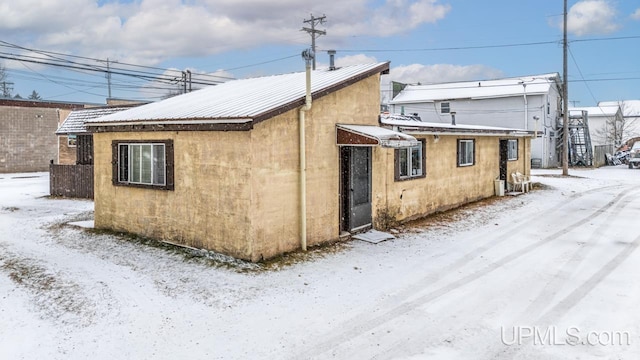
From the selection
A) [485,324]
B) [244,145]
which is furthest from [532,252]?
[244,145]

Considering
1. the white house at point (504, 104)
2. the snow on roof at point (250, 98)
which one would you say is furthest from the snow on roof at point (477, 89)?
the snow on roof at point (250, 98)

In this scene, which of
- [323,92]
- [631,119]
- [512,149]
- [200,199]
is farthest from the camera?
[631,119]

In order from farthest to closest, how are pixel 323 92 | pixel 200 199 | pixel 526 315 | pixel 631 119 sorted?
pixel 631 119
pixel 323 92
pixel 200 199
pixel 526 315

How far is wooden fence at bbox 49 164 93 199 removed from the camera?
669 inches

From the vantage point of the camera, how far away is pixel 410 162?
12.1 m

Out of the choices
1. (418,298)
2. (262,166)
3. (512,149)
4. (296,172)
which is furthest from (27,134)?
(418,298)

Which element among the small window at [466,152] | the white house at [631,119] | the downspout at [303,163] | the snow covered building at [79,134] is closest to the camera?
the downspout at [303,163]

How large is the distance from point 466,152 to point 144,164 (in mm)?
10495

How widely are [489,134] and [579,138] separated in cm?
2363

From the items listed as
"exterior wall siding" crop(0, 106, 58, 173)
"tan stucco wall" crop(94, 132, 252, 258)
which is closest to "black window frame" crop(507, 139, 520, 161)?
"tan stucco wall" crop(94, 132, 252, 258)

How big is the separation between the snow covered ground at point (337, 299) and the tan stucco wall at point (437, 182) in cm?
122

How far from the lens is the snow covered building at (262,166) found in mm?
7980

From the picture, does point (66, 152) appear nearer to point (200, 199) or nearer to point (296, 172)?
point (200, 199)

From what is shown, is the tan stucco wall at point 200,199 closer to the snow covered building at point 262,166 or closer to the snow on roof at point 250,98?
the snow covered building at point 262,166
